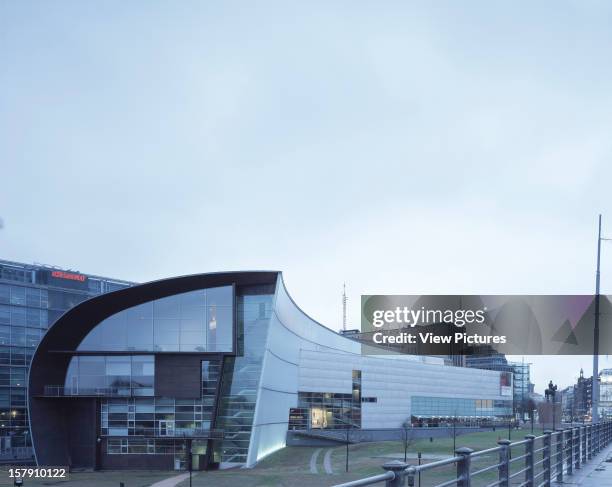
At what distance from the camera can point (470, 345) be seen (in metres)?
180

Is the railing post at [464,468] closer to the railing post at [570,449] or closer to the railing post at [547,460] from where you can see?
the railing post at [547,460]

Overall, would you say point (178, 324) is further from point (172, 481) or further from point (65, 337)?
point (172, 481)

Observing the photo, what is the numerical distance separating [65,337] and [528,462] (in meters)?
A: 56.7

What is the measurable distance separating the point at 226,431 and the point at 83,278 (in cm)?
6234

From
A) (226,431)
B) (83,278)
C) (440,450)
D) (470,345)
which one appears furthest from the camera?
(470,345)

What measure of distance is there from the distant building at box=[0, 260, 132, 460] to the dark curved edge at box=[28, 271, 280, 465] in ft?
92.2

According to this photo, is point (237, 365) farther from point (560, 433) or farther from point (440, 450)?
point (560, 433)

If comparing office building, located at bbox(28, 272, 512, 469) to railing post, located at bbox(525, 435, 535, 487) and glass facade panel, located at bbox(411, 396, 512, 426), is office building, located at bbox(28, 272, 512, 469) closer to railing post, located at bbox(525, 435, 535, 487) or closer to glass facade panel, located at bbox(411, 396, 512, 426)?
glass facade panel, located at bbox(411, 396, 512, 426)

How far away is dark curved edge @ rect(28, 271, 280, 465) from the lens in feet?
202

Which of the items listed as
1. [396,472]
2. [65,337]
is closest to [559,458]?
[396,472]

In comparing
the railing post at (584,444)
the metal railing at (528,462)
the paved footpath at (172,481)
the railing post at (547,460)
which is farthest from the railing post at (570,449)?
the paved footpath at (172,481)

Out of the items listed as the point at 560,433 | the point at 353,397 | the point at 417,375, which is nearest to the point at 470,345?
the point at 417,375

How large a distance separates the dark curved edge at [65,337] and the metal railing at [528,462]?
1473 inches

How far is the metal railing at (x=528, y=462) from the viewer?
585 cm
